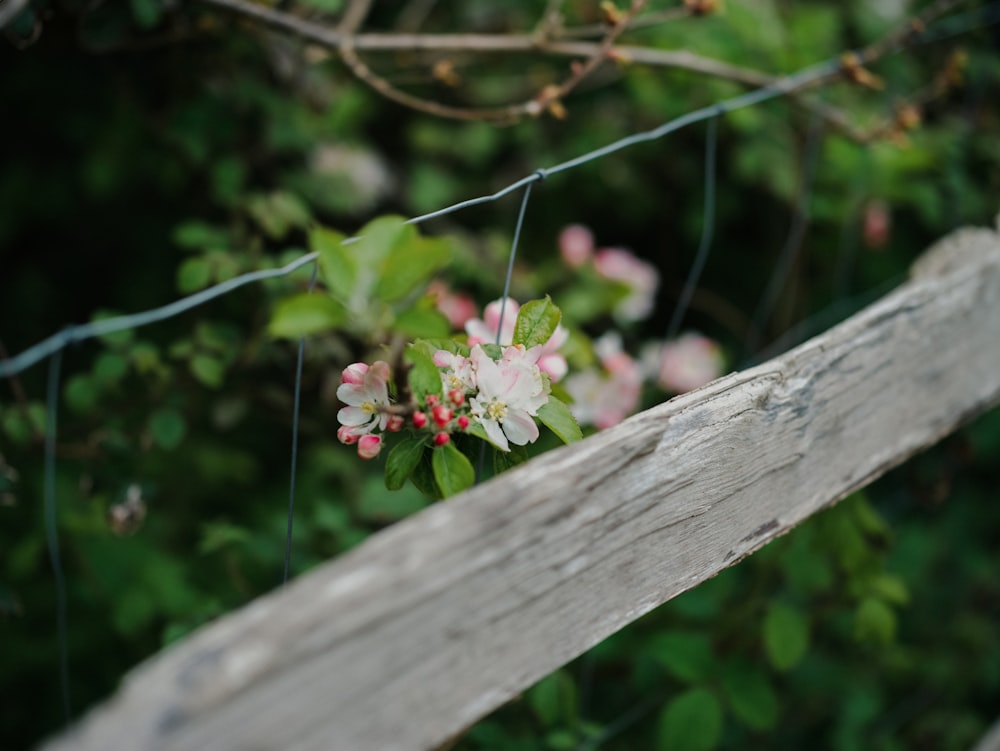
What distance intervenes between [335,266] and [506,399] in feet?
0.82

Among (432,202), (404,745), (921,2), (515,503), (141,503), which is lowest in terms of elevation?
(432,202)

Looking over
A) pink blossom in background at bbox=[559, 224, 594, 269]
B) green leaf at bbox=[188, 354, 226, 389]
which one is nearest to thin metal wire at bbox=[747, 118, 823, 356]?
pink blossom in background at bbox=[559, 224, 594, 269]

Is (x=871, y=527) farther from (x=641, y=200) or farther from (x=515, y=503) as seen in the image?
(x=641, y=200)

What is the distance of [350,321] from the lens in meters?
0.62

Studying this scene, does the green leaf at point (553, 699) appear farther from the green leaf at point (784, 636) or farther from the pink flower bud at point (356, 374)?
the pink flower bud at point (356, 374)

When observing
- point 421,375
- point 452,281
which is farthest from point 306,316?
point 452,281

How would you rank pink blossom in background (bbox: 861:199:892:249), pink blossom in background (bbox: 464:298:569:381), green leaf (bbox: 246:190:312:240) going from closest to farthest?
pink blossom in background (bbox: 464:298:569:381), green leaf (bbox: 246:190:312:240), pink blossom in background (bbox: 861:199:892:249)

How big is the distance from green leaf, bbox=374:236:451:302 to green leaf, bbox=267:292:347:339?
0.03 meters

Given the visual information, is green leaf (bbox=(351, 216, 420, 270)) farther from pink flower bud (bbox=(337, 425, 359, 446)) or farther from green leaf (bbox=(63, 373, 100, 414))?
green leaf (bbox=(63, 373, 100, 414))

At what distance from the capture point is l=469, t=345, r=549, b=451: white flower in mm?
789

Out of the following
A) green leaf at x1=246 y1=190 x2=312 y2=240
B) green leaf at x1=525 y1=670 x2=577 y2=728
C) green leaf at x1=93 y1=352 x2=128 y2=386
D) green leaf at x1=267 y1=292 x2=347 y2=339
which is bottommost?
green leaf at x1=525 y1=670 x2=577 y2=728

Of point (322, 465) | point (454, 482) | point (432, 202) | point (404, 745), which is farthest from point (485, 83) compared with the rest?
point (404, 745)

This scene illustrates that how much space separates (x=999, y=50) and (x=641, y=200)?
3.33ft

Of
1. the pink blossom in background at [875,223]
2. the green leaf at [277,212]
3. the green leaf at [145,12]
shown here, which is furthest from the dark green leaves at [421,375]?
the pink blossom in background at [875,223]
